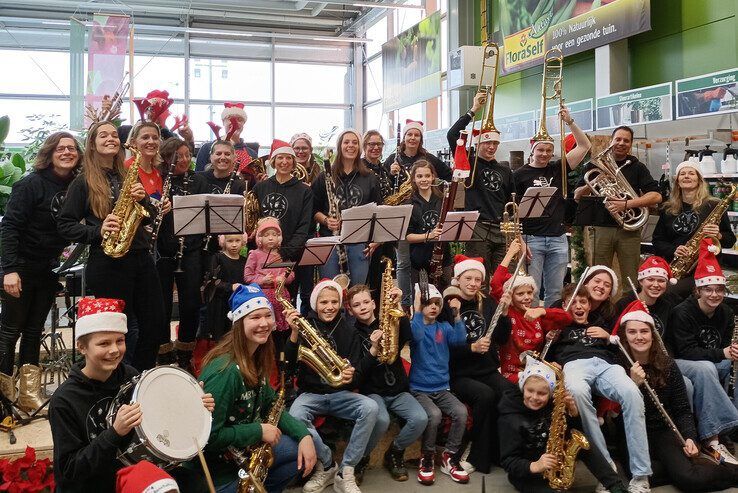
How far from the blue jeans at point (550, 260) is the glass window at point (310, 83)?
15.4 m

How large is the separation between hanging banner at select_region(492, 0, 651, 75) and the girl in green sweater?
28.7ft

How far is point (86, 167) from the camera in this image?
13.9 feet

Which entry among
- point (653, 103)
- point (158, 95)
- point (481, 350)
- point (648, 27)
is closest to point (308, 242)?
point (481, 350)

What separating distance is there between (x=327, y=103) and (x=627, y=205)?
15.8 metres

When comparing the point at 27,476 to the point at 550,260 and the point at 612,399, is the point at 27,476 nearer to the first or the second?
the point at 612,399

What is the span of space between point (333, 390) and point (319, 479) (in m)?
0.52

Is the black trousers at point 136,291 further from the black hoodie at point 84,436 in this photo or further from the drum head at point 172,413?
the drum head at point 172,413

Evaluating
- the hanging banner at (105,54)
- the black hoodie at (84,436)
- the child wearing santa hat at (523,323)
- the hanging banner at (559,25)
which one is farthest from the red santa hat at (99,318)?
the hanging banner at (559,25)

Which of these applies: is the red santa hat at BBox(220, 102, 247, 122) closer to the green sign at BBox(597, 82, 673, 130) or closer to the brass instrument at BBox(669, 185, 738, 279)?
the brass instrument at BBox(669, 185, 738, 279)

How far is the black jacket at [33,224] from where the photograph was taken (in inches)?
170

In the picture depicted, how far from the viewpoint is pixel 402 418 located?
4.39 meters

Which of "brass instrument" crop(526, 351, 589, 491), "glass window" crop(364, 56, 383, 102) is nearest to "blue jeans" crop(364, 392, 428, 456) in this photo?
"brass instrument" crop(526, 351, 589, 491)

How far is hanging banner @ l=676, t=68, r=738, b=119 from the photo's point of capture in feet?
24.5

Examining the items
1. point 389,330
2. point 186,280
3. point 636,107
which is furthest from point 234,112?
point 636,107
